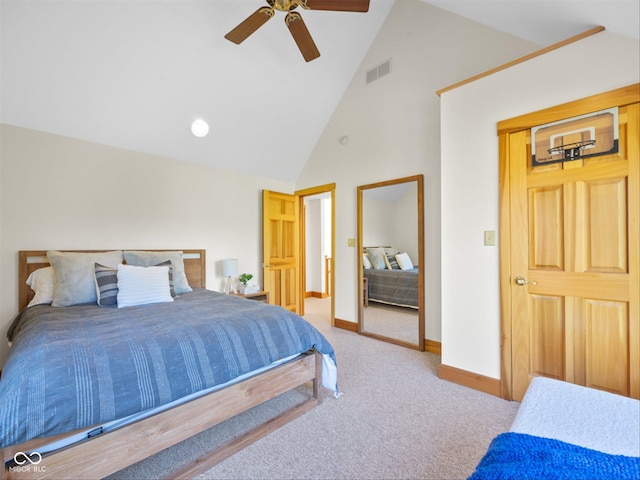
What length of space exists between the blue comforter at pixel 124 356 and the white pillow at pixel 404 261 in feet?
5.76

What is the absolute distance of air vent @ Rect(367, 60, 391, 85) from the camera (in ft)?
12.2

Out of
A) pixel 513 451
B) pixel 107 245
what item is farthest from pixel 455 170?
pixel 107 245

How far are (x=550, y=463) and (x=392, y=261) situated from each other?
10.1 ft

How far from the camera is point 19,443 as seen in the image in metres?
1.14

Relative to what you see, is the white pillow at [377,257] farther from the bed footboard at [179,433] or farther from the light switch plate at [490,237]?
the bed footboard at [179,433]

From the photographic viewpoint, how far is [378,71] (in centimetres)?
383

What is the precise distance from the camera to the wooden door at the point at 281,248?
4593mm

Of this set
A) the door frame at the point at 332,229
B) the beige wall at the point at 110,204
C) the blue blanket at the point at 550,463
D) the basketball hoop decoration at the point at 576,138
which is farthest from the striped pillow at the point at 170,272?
the basketball hoop decoration at the point at 576,138

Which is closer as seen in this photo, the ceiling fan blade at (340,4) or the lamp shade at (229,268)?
the ceiling fan blade at (340,4)

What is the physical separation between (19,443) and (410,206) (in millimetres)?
3458

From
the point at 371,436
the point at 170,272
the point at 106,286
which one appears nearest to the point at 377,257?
the point at 371,436

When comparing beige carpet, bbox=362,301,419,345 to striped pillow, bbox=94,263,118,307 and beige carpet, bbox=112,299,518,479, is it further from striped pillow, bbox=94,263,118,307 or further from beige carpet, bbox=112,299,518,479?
striped pillow, bbox=94,263,118,307

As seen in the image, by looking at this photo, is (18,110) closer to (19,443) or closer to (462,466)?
(19,443)

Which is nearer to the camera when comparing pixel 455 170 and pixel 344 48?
pixel 455 170
